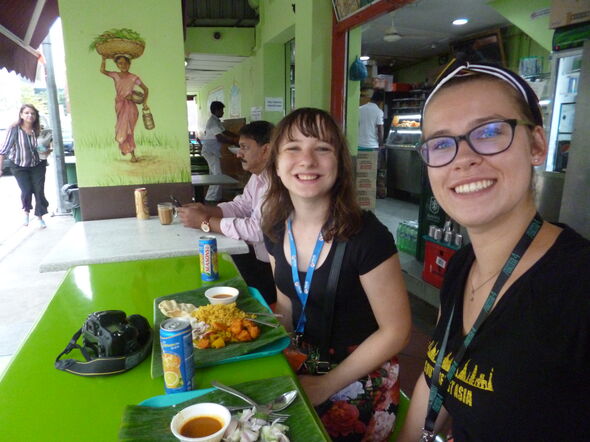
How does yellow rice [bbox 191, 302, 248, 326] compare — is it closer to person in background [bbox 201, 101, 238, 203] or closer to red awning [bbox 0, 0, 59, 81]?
red awning [bbox 0, 0, 59, 81]

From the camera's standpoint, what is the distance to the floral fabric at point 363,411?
1395mm

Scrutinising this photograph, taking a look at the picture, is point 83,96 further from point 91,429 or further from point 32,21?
point 32,21

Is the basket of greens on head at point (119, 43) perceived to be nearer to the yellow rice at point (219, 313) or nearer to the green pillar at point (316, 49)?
the green pillar at point (316, 49)

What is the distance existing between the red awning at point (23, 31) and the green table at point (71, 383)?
4212 millimetres

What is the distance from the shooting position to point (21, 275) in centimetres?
450

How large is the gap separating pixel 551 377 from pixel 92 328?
1.14m

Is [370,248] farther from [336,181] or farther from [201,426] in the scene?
[201,426]

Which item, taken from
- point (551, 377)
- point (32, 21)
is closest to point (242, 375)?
point (551, 377)

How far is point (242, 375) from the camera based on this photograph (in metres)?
1.14

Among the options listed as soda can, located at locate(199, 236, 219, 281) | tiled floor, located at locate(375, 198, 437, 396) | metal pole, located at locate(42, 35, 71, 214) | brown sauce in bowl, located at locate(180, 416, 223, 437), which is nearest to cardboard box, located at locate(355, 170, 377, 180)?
tiled floor, located at locate(375, 198, 437, 396)

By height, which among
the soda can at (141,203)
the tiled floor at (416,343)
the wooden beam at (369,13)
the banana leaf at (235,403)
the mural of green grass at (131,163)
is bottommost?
the tiled floor at (416,343)

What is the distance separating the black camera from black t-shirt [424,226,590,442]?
883mm

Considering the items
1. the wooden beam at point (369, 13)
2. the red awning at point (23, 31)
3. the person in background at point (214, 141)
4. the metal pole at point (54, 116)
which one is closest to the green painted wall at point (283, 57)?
the wooden beam at point (369, 13)

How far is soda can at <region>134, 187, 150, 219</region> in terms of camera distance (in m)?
2.91
